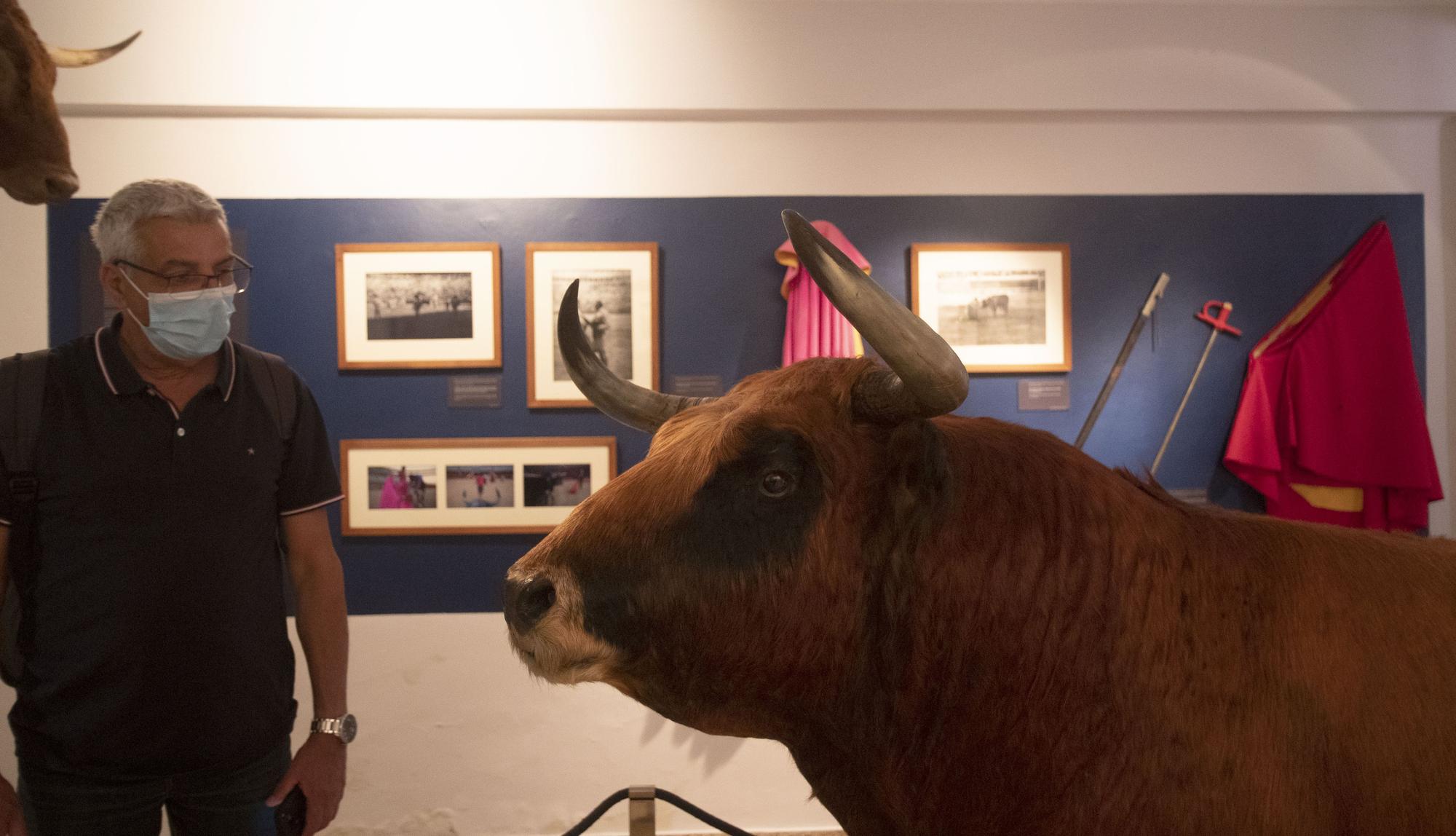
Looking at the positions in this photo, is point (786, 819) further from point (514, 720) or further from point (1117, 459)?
point (1117, 459)

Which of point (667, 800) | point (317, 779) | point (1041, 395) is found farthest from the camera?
point (1041, 395)

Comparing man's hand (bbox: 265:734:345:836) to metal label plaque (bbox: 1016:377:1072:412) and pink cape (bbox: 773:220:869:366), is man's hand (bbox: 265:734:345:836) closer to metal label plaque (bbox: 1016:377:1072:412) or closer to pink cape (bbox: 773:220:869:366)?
pink cape (bbox: 773:220:869:366)

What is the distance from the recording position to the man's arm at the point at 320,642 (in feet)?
6.33

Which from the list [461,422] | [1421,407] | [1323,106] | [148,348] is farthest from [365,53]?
[1421,407]

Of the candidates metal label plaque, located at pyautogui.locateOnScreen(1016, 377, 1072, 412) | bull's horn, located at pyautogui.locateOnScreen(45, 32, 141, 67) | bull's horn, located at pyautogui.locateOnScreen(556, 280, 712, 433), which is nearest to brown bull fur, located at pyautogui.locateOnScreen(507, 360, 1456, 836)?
bull's horn, located at pyautogui.locateOnScreen(556, 280, 712, 433)

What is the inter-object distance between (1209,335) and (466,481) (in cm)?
334

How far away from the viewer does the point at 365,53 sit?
3.69 metres

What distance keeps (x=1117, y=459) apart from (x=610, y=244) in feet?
8.03

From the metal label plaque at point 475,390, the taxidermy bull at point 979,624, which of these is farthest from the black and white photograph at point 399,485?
the taxidermy bull at point 979,624

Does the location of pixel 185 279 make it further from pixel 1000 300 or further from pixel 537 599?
pixel 1000 300

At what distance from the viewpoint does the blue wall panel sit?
3770mm

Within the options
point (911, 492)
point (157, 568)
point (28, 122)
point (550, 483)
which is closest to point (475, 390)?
point (550, 483)

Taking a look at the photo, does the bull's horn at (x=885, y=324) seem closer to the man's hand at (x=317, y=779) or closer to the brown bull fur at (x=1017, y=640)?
the brown bull fur at (x=1017, y=640)

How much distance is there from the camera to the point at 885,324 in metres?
1.05
